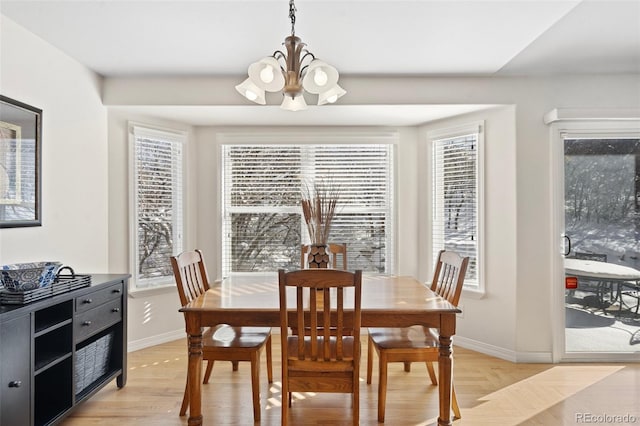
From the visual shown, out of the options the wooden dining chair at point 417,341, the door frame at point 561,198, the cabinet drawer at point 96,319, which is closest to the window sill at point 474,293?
the door frame at point 561,198

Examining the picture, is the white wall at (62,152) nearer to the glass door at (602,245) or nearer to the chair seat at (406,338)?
the chair seat at (406,338)

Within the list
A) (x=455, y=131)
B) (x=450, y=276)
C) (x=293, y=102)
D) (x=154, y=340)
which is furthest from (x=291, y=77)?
(x=154, y=340)

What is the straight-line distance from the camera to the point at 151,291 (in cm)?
A: 355

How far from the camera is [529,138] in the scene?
3.19 metres

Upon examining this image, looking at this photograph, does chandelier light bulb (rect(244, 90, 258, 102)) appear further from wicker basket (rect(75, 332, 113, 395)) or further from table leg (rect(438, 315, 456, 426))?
wicker basket (rect(75, 332, 113, 395))

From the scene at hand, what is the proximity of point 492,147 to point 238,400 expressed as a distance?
2984mm

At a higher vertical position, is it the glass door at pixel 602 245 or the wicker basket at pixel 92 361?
the glass door at pixel 602 245

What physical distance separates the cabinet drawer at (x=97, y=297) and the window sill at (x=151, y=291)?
0.85 metres

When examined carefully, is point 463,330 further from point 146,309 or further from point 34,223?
point 34,223

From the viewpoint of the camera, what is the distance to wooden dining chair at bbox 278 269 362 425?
1786mm

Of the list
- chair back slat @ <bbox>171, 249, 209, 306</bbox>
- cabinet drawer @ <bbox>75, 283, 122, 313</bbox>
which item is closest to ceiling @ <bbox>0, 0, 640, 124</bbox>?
chair back slat @ <bbox>171, 249, 209, 306</bbox>

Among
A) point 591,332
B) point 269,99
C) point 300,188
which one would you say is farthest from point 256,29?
point 591,332

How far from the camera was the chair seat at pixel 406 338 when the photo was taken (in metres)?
2.28

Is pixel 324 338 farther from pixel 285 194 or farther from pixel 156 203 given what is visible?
pixel 156 203
